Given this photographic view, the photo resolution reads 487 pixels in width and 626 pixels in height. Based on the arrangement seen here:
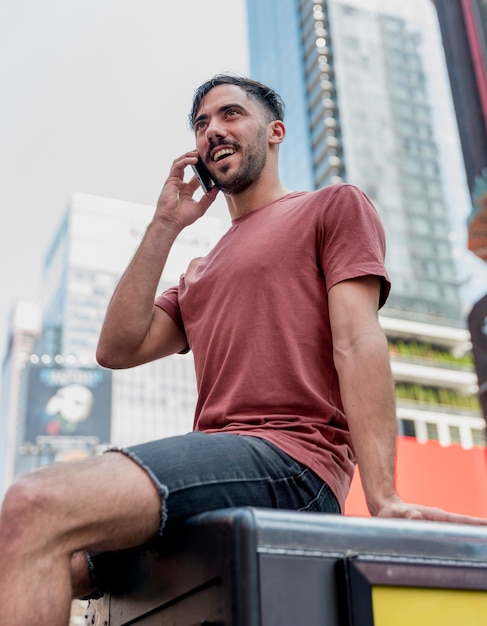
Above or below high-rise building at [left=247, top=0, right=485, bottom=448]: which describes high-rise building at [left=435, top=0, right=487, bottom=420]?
below

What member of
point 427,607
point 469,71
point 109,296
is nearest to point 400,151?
point 109,296

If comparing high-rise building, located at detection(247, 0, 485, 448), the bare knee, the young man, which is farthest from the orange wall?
high-rise building, located at detection(247, 0, 485, 448)

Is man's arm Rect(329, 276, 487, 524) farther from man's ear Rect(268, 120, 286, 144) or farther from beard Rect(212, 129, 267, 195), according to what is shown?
man's ear Rect(268, 120, 286, 144)

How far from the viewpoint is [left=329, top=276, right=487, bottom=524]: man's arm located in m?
1.83

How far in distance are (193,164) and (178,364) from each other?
87595 mm

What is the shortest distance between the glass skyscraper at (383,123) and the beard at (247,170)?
57412mm

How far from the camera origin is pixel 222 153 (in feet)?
8.06

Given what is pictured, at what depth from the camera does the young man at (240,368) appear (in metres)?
1.60

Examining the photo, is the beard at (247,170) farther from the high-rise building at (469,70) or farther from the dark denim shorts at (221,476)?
the high-rise building at (469,70)

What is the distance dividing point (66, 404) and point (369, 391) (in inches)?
1883

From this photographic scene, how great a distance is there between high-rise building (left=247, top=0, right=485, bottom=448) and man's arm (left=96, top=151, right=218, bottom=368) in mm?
55010

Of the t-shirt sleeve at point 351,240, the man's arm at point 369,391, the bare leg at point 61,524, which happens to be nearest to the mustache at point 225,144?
the t-shirt sleeve at point 351,240

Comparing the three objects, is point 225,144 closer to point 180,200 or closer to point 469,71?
point 180,200

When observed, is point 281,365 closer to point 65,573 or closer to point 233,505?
point 233,505
